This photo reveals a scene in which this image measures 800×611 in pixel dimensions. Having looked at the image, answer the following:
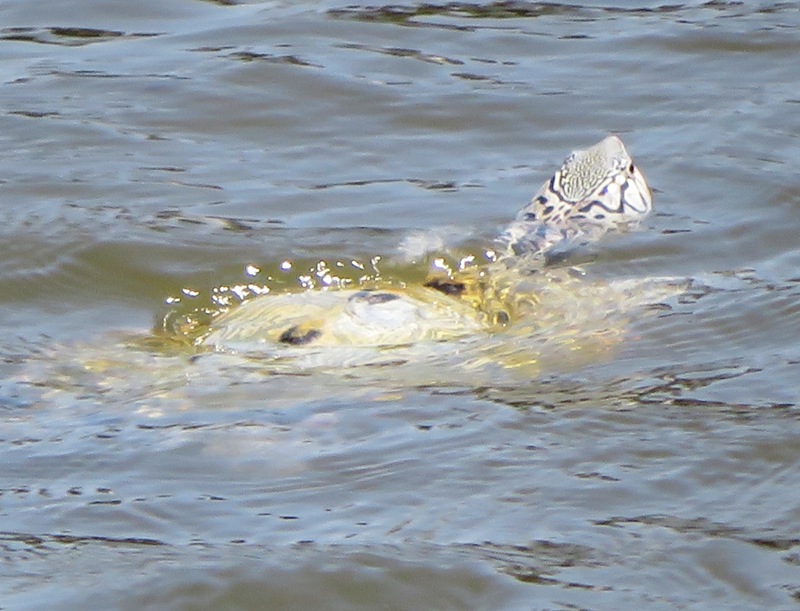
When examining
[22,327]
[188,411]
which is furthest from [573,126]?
[188,411]

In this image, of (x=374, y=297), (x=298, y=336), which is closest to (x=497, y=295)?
(x=374, y=297)

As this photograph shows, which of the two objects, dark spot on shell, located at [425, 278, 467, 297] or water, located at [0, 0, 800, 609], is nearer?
water, located at [0, 0, 800, 609]

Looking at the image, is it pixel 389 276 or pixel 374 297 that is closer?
pixel 374 297

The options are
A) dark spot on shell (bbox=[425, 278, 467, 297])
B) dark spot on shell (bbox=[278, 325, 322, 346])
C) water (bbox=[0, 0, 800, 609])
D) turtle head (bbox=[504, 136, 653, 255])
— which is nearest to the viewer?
water (bbox=[0, 0, 800, 609])

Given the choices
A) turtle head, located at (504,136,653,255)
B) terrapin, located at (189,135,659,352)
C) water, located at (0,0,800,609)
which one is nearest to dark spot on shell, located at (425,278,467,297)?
terrapin, located at (189,135,659,352)

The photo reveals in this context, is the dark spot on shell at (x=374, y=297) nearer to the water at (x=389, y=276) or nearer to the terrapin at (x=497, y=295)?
the terrapin at (x=497, y=295)

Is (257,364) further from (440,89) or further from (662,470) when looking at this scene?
(440,89)

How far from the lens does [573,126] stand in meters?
7.78

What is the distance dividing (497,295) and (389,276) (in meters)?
0.56

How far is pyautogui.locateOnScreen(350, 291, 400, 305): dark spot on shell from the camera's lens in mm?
5148

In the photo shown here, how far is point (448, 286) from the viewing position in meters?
5.70

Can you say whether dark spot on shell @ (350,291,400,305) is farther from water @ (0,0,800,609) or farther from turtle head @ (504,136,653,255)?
turtle head @ (504,136,653,255)

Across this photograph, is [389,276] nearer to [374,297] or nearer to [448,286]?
[448,286]

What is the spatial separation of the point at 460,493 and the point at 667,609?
73cm
